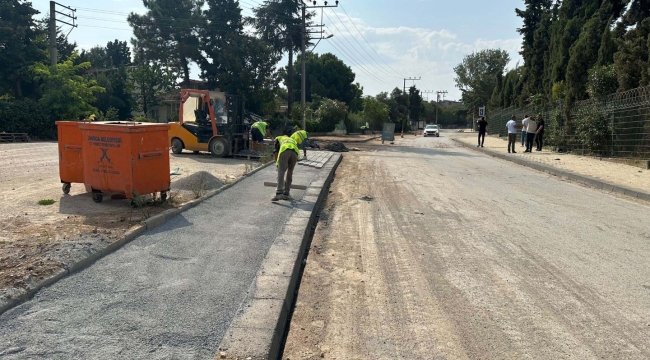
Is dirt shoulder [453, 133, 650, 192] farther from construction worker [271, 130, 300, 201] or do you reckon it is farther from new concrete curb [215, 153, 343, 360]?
new concrete curb [215, 153, 343, 360]

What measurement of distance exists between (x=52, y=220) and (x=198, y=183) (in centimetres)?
354

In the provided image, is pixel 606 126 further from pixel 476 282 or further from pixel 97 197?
pixel 97 197

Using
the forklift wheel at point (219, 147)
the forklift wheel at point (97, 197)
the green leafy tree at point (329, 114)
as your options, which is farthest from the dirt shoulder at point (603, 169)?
the green leafy tree at point (329, 114)

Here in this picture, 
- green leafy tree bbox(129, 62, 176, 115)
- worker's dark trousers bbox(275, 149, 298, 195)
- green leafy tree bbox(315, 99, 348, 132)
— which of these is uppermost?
green leafy tree bbox(129, 62, 176, 115)

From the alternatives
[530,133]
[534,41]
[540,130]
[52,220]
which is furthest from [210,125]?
[534,41]

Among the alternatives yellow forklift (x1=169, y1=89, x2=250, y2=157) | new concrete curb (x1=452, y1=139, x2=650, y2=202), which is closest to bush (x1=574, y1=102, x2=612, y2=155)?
new concrete curb (x1=452, y1=139, x2=650, y2=202)

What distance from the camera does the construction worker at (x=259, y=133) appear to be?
15.9 m

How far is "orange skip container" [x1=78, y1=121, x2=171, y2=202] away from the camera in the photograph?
8227 mm

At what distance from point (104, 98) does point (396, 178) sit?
40.5 metres

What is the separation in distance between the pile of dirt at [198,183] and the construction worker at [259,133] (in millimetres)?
4972

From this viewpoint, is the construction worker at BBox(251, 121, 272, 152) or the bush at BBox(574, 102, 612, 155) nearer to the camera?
the construction worker at BBox(251, 121, 272, 152)

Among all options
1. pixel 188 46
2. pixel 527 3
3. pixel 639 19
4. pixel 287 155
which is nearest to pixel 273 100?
pixel 188 46

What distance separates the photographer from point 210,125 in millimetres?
19531

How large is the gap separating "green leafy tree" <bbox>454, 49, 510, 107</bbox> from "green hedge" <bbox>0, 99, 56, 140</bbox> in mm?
55973
